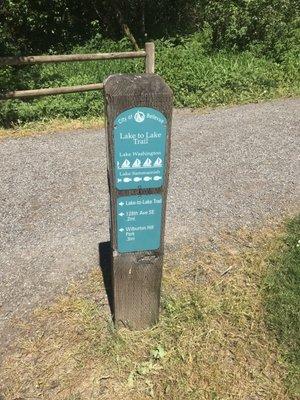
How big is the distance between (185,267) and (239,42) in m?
8.10

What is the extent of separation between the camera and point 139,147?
214cm

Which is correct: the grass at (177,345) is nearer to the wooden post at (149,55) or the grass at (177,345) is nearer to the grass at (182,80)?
the grass at (182,80)

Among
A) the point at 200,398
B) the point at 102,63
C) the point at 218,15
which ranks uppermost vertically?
the point at 218,15

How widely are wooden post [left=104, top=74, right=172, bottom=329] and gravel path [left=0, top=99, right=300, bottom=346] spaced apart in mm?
851

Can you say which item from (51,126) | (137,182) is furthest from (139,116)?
(51,126)

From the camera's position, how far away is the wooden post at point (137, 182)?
2.05 metres

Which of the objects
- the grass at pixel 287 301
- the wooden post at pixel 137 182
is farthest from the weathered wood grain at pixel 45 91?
the wooden post at pixel 137 182

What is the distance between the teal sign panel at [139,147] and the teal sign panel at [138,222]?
0.35 feet

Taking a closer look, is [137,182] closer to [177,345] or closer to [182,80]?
[177,345]

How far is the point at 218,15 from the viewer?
419 inches

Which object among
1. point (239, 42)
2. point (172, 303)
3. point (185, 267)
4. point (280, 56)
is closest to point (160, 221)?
point (172, 303)

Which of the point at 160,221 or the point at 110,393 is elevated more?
the point at 160,221

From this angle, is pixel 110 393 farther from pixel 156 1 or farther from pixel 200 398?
pixel 156 1

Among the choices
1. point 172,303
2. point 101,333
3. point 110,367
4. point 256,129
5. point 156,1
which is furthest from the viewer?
point 156,1
